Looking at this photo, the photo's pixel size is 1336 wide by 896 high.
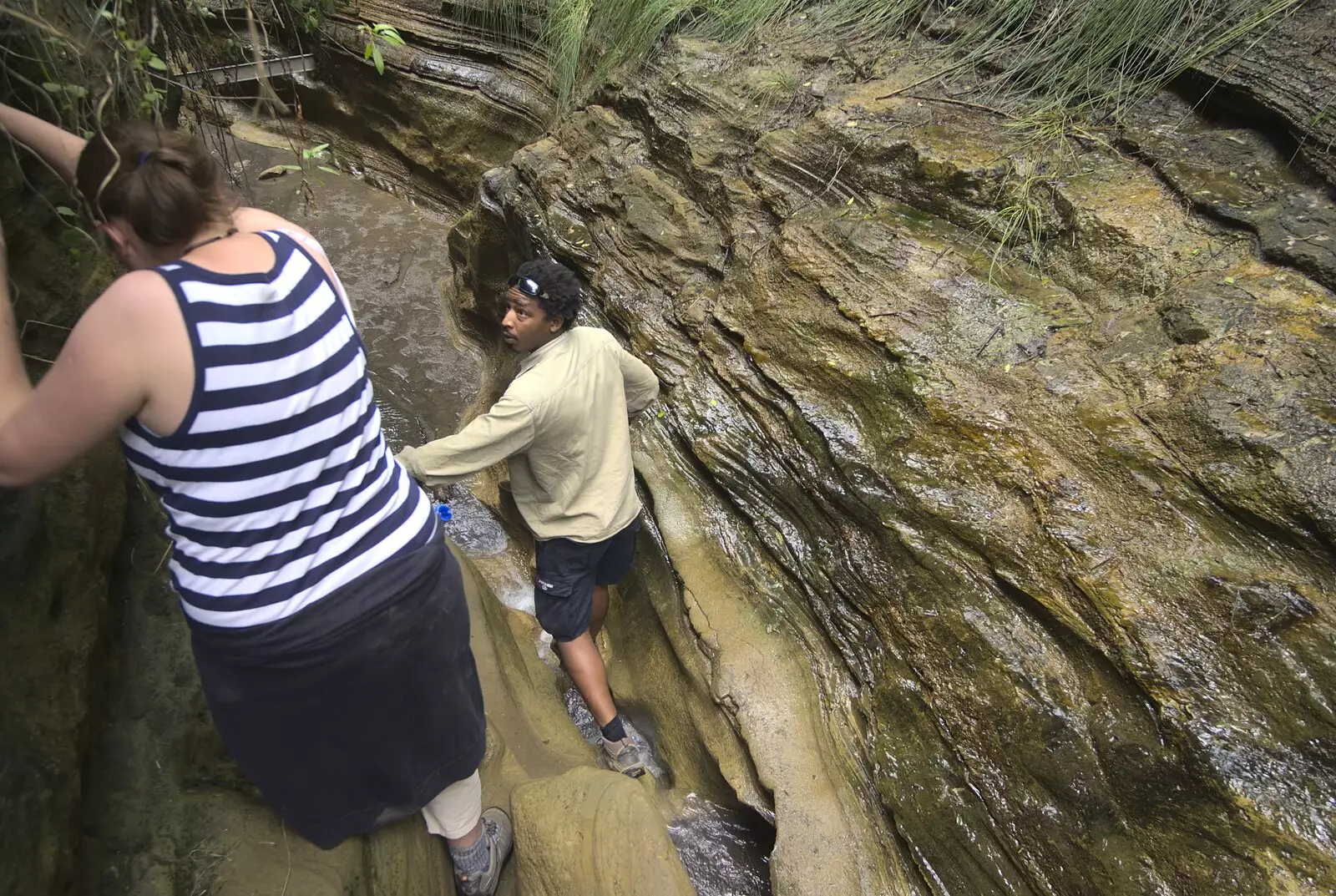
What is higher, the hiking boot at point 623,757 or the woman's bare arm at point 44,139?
the woman's bare arm at point 44,139

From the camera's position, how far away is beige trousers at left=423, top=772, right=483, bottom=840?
207 centimetres

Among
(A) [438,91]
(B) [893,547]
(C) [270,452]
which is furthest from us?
(A) [438,91]

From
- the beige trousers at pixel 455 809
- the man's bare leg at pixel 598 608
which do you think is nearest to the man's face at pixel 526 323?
the man's bare leg at pixel 598 608

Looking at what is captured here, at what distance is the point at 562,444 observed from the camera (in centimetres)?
270

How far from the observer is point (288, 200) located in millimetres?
6719

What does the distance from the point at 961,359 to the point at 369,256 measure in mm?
5154

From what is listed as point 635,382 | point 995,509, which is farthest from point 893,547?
point 635,382

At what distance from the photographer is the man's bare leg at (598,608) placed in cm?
338

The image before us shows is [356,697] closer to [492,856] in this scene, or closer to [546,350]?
[492,856]

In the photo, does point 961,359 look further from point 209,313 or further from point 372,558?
point 209,313

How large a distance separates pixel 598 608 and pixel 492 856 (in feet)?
4.11

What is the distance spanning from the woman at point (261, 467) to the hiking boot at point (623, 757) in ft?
4.56

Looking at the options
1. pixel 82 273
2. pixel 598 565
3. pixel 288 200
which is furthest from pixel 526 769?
pixel 288 200

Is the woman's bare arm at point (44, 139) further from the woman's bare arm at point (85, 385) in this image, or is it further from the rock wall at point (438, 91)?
the rock wall at point (438, 91)
